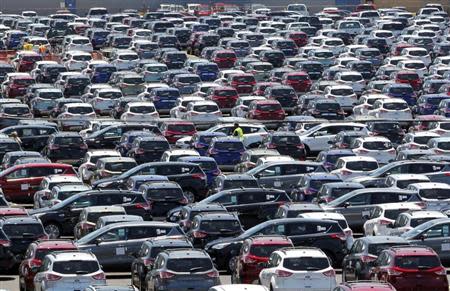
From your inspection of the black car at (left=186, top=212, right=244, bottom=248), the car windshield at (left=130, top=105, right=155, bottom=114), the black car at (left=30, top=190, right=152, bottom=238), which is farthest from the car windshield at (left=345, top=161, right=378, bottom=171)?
the car windshield at (left=130, top=105, right=155, bottom=114)

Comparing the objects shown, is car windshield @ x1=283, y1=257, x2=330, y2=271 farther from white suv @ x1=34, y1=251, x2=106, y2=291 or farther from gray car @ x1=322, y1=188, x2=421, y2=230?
gray car @ x1=322, y1=188, x2=421, y2=230

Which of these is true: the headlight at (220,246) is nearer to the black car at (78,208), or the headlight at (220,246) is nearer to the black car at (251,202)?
the black car at (251,202)

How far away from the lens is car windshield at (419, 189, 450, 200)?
53.6 metres

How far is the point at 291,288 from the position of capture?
4106 cm

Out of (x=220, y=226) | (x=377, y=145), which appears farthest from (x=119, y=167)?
(x=220, y=226)

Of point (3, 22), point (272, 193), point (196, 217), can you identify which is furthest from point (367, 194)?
point (3, 22)

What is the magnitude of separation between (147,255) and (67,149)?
21810mm

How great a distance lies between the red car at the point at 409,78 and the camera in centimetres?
8500

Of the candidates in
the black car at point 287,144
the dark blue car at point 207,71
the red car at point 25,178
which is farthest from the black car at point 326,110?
the red car at point 25,178

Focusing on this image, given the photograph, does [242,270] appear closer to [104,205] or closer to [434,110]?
[104,205]

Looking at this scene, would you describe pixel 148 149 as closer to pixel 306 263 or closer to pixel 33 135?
pixel 33 135

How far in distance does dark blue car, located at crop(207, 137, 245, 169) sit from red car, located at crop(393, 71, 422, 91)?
21.0 meters

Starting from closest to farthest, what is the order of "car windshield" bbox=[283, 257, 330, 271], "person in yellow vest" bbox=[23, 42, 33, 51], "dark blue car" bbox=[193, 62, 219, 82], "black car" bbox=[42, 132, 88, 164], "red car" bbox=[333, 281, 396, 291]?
"red car" bbox=[333, 281, 396, 291] → "car windshield" bbox=[283, 257, 330, 271] → "black car" bbox=[42, 132, 88, 164] → "dark blue car" bbox=[193, 62, 219, 82] → "person in yellow vest" bbox=[23, 42, 33, 51]

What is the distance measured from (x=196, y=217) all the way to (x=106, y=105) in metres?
30.4
